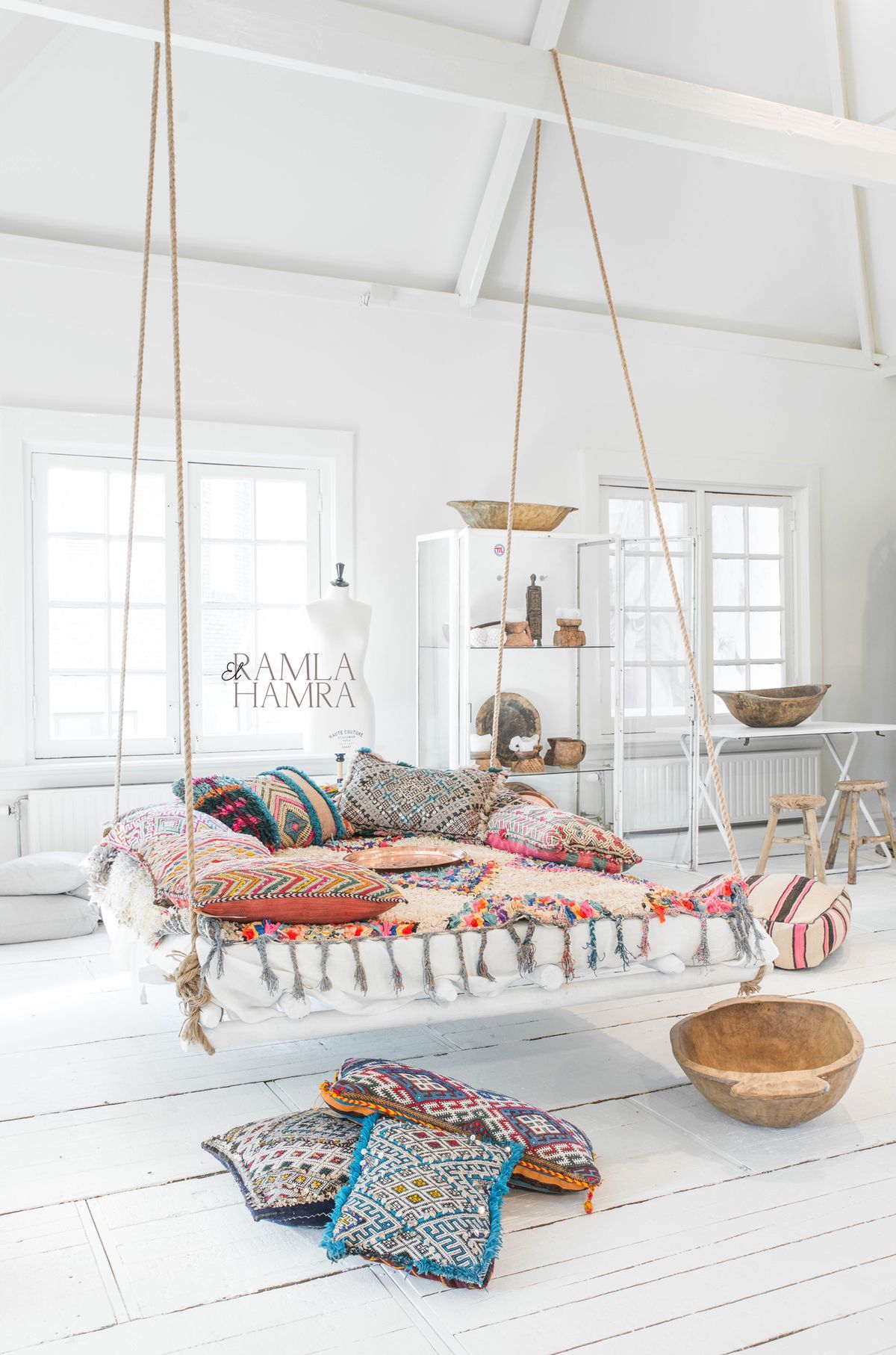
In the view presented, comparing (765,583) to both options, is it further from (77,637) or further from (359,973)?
(359,973)

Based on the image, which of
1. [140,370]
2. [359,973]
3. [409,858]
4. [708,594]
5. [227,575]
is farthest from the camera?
[708,594]

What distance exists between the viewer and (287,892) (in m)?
2.50

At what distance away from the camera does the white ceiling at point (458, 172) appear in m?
4.59

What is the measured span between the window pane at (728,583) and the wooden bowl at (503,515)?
159 cm

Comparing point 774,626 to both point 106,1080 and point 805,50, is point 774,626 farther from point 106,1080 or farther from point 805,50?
point 106,1080

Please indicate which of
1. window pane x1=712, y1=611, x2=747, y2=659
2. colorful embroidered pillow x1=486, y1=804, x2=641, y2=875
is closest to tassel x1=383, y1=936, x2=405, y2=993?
colorful embroidered pillow x1=486, y1=804, x2=641, y2=875

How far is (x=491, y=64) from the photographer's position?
12.2 feet

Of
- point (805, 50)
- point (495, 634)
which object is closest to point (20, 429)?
point (495, 634)

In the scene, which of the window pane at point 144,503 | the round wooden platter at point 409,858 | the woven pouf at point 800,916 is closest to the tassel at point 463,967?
the round wooden platter at point 409,858

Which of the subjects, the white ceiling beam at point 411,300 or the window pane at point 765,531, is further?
the window pane at point 765,531

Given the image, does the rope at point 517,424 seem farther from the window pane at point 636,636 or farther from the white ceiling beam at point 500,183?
the window pane at point 636,636

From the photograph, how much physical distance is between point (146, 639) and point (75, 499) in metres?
0.70

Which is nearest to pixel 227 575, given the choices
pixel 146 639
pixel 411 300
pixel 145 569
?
pixel 145 569

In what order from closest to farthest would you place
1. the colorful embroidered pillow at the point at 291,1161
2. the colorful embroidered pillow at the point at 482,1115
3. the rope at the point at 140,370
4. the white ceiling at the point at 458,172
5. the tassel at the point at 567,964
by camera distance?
the colorful embroidered pillow at the point at 291,1161, the colorful embroidered pillow at the point at 482,1115, the tassel at the point at 567,964, the rope at the point at 140,370, the white ceiling at the point at 458,172
